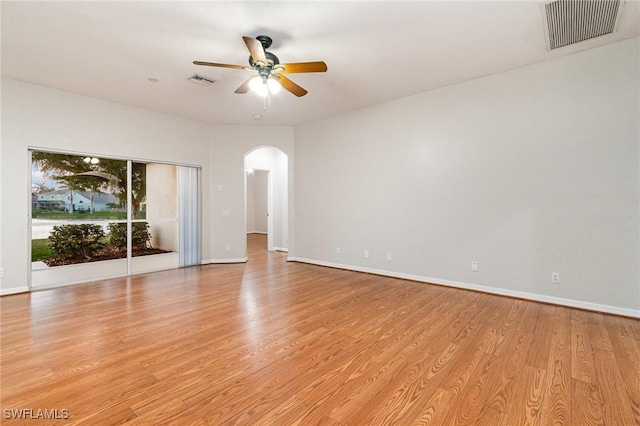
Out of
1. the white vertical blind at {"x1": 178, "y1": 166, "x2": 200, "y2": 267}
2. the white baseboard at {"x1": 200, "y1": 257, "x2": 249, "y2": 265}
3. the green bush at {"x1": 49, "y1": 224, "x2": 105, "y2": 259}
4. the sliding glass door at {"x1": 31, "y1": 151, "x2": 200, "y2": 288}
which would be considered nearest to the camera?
the sliding glass door at {"x1": 31, "y1": 151, "x2": 200, "y2": 288}

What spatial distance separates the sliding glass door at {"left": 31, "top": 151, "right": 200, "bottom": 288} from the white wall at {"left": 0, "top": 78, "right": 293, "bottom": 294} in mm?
195

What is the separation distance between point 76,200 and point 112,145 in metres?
1.07

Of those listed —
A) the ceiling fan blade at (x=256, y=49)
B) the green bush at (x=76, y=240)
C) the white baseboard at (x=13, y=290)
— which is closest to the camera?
the ceiling fan blade at (x=256, y=49)

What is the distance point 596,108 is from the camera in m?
3.31

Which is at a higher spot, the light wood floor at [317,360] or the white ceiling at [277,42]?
the white ceiling at [277,42]

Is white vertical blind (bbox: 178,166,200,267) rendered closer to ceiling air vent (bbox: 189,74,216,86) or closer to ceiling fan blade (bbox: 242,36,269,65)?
ceiling air vent (bbox: 189,74,216,86)

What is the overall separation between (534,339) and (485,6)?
3.09 m

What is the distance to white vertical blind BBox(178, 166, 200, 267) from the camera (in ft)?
19.1

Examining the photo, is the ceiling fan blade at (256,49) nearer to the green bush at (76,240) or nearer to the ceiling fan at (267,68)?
the ceiling fan at (267,68)

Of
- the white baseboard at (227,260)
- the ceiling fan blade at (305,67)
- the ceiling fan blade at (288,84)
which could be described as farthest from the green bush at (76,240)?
the ceiling fan blade at (305,67)

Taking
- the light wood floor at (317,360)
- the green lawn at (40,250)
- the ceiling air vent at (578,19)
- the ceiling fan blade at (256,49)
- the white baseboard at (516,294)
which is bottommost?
the light wood floor at (317,360)

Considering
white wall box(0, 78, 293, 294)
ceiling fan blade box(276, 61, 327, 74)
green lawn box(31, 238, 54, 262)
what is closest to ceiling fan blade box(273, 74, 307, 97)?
ceiling fan blade box(276, 61, 327, 74)

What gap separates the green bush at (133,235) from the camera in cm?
504

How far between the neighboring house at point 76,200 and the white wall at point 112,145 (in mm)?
247
